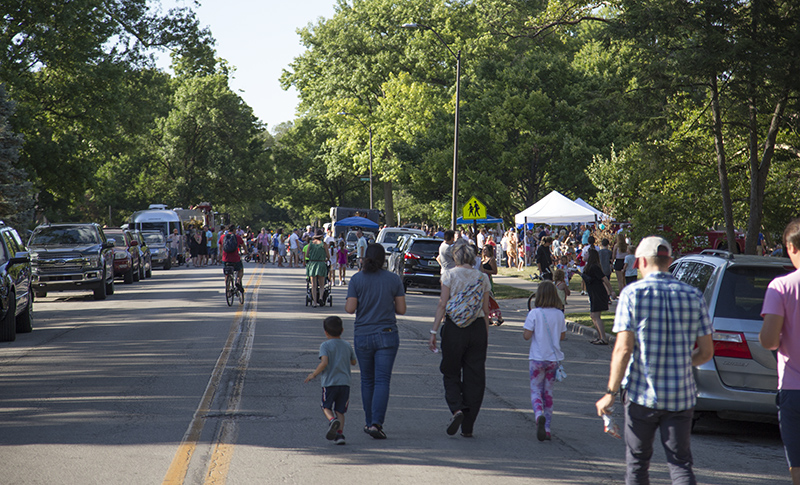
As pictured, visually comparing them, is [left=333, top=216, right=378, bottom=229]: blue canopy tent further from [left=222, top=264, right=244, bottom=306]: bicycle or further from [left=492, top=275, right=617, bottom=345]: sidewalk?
[left=222, top=264, right=244, bottom=306]: bicycle

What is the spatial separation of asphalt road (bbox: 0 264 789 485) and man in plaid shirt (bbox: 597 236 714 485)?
1.57 metres

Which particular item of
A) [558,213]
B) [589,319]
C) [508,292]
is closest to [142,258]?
[508,292]

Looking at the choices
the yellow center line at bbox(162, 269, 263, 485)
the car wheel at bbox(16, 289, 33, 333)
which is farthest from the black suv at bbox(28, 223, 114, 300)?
the yellow center line at bbox(162, 269, 263, 485)

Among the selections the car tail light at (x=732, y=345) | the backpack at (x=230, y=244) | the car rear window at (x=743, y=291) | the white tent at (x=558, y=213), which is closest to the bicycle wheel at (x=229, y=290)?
the backpack at (x=230, y=244)

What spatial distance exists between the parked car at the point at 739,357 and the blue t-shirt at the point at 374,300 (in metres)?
2.91

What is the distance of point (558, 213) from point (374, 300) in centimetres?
2129

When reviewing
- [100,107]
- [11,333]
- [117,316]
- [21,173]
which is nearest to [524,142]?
[100,107]

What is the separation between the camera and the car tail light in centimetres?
770

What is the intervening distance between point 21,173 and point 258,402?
20495mm

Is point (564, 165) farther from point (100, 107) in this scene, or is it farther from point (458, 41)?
point (100, 107)

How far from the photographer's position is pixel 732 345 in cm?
772

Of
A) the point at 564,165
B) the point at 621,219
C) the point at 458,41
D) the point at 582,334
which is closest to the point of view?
the point at 582,334

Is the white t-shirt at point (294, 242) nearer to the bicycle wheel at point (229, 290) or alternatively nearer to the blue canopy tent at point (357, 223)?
the blue canopy tent at point (357, 223)

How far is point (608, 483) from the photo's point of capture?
6.09 metres
